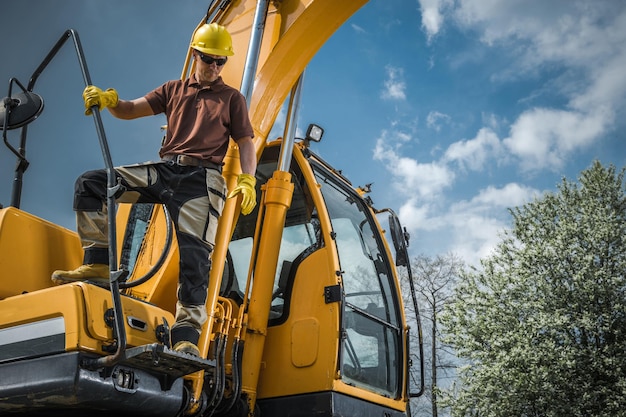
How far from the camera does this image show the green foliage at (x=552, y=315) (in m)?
17.3

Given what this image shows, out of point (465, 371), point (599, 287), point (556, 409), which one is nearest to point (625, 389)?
point (556, 409)

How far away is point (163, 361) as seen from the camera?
2.40 meters

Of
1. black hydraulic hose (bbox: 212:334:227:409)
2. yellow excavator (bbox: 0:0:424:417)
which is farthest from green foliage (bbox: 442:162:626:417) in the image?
black hydraulic hose (bbox: 212:334:227:409)

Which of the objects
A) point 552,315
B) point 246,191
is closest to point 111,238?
point 246,191

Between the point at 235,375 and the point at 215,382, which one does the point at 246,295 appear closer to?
the point at 235,375

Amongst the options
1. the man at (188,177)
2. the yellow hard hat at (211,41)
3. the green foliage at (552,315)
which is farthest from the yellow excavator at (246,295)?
the green foliage at (552,315)

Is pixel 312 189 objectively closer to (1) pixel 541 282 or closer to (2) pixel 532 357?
(2) pixel 532 357

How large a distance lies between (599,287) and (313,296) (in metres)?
17.0

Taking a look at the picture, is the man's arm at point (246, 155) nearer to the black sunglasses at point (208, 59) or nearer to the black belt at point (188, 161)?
the black belt at point (188, 161)

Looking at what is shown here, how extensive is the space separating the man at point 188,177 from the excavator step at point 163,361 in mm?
88

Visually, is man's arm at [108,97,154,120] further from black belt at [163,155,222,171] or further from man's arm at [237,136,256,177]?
man's arm at [237,136,256,177]

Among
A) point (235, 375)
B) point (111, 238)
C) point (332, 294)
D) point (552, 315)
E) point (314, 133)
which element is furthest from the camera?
point (552, 315)

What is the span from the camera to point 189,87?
325 cm

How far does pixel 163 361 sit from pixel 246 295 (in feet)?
4.06
